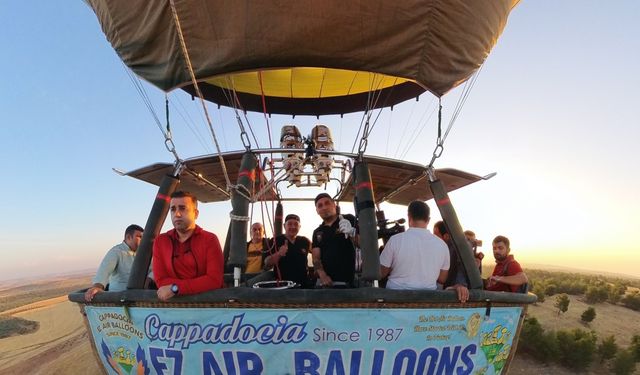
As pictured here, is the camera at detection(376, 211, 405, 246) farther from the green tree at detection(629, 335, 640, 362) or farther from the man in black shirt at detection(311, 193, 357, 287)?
the green tree at detection(629, 335, 640, 362)

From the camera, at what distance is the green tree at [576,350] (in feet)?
26.5

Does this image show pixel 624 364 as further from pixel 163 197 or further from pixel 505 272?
pixel 163 197

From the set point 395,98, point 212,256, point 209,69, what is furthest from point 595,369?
point 209,69

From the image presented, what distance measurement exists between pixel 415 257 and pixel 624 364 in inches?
307

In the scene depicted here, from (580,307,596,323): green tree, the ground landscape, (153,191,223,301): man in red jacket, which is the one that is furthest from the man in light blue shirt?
(580,307,596,323): green tree

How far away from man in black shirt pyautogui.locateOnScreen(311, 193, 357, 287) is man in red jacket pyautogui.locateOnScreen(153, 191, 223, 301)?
1.20m

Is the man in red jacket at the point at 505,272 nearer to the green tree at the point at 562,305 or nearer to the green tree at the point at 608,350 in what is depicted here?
the green tree at the point at 608,350

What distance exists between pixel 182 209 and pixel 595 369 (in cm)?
963

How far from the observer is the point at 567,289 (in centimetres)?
1548

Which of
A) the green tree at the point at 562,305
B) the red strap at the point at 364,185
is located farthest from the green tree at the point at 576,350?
the red strap at the point at 364,185

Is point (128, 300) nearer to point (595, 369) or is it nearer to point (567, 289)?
point (595, 369)

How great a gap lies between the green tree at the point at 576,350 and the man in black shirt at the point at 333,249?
24.4ft

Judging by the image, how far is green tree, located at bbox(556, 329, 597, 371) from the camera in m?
8.09

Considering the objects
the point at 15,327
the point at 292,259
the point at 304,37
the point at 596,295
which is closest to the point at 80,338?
the point at 15,327
